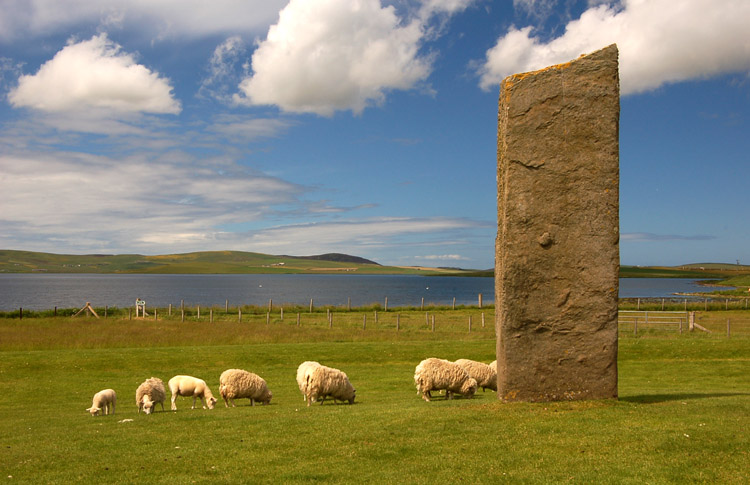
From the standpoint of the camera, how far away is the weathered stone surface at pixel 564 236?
10289 millimetres

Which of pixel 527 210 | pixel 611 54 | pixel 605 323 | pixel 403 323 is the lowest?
pixel 403 323

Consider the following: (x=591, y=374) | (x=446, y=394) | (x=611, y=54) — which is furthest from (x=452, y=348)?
(x=611, y=54)

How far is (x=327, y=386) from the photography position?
15008 mm

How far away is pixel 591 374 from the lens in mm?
10422

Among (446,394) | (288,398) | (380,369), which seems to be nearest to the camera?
(446,394)

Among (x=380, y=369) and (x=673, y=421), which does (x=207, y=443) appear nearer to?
(x=673, y=421)

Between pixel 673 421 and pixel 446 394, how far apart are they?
720 cm

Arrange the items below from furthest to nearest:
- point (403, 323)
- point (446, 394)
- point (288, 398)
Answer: point (403, 323), point (288, 398), point (446, 394)

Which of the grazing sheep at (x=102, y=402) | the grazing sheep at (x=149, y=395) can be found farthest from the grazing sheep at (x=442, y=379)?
the grazing sheep at (x=102, y=402)

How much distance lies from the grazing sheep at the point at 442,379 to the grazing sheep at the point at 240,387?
4.23m

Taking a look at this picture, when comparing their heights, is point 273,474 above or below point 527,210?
below

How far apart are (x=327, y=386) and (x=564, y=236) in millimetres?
7572

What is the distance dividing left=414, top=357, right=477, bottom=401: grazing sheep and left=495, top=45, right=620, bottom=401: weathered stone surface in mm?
4907

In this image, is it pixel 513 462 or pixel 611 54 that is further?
pixel 611 54
